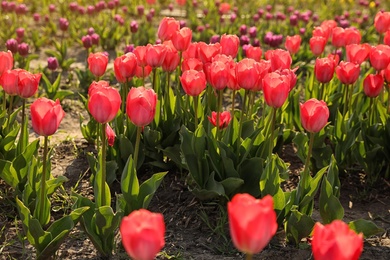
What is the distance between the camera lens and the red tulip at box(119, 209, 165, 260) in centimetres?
142

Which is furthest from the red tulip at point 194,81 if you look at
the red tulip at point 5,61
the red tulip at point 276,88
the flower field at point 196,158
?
the red tulip at point 5,61

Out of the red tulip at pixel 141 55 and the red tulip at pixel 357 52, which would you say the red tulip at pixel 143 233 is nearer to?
the red tulip at pixel 141 55

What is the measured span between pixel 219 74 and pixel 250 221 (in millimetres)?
1455

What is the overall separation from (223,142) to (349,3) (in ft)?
22.2

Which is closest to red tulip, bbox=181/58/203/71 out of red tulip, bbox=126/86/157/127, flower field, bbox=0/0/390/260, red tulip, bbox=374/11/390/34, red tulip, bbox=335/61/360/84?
flower field, bbox=0/0/390/260

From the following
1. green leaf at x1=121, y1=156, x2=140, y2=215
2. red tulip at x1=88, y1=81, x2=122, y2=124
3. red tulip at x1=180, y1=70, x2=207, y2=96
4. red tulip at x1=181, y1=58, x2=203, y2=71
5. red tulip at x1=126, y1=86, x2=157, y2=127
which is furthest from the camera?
red tulip at x1=181, y1=58, x2=203, y2=71

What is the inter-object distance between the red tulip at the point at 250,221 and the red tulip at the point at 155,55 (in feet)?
5.71

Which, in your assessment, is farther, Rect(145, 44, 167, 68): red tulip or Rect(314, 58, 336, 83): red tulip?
Rect(314, 58, 336, 83): red tulip

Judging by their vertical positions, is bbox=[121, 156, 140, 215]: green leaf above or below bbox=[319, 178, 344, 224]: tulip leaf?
above

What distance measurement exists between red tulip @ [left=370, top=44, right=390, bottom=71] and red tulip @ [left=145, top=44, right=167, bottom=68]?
43.2 inches

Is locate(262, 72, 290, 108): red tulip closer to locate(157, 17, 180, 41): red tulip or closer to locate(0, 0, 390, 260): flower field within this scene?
locate(0, 0, 390, 260): flower field

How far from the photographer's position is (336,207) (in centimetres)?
276

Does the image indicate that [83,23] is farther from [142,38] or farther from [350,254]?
[350,254]

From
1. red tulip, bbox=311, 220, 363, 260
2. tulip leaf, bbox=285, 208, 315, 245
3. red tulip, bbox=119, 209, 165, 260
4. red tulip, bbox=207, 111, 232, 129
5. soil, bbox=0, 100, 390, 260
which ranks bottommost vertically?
soil, bbox=0, 100, 390, 260
